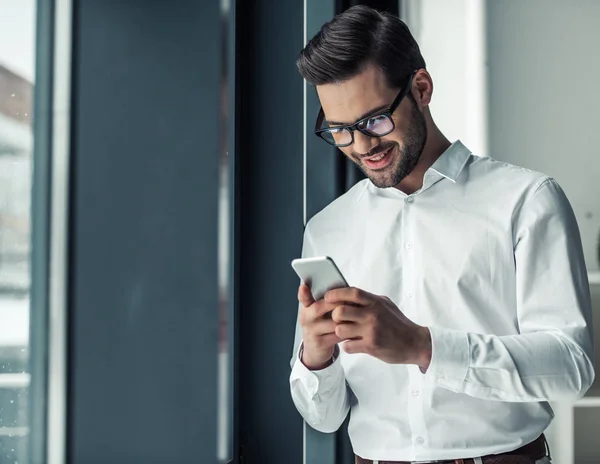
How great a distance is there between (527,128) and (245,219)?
4.77ft

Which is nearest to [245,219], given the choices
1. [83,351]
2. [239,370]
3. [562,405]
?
[239,370]

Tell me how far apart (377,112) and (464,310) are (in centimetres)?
41

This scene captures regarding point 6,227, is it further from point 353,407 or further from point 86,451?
point 353,407

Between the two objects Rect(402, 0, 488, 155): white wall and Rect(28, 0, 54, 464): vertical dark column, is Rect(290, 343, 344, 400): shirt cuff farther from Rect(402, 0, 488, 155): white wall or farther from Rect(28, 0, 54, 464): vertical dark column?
Rect(402, 0, 488, 155): white wall

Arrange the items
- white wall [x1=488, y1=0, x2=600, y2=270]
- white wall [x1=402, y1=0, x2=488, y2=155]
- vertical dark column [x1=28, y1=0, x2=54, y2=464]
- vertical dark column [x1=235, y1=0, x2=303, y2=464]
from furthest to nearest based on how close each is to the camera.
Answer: white wall [x1=488, y1=0, x2=600, y2=270], white wall [x1=402, y1=0, x2=488, y2=155], vertical dark column [x1=235, y1=0, x2=303, y2=464], vertical dark column [x1=28, y1=0, x2=54, y2=464]

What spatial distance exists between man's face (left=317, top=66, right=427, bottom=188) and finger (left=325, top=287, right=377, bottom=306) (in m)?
0.34

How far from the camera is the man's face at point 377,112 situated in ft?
4.40

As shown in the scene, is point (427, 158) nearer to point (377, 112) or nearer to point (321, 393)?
point (377, 112)

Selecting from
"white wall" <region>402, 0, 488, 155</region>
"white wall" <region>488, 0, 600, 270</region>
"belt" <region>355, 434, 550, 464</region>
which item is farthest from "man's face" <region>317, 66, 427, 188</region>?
"white wall" <region>488, 0, 600, 270</region>

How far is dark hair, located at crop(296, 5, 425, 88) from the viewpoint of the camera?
136cm

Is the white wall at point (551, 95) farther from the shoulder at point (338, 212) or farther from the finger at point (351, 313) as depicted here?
the finger at point (351, 313)

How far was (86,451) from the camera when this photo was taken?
1598 mm

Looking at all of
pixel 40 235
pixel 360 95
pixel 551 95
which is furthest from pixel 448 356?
pixel 551 95

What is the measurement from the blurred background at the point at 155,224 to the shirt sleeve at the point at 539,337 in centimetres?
56
